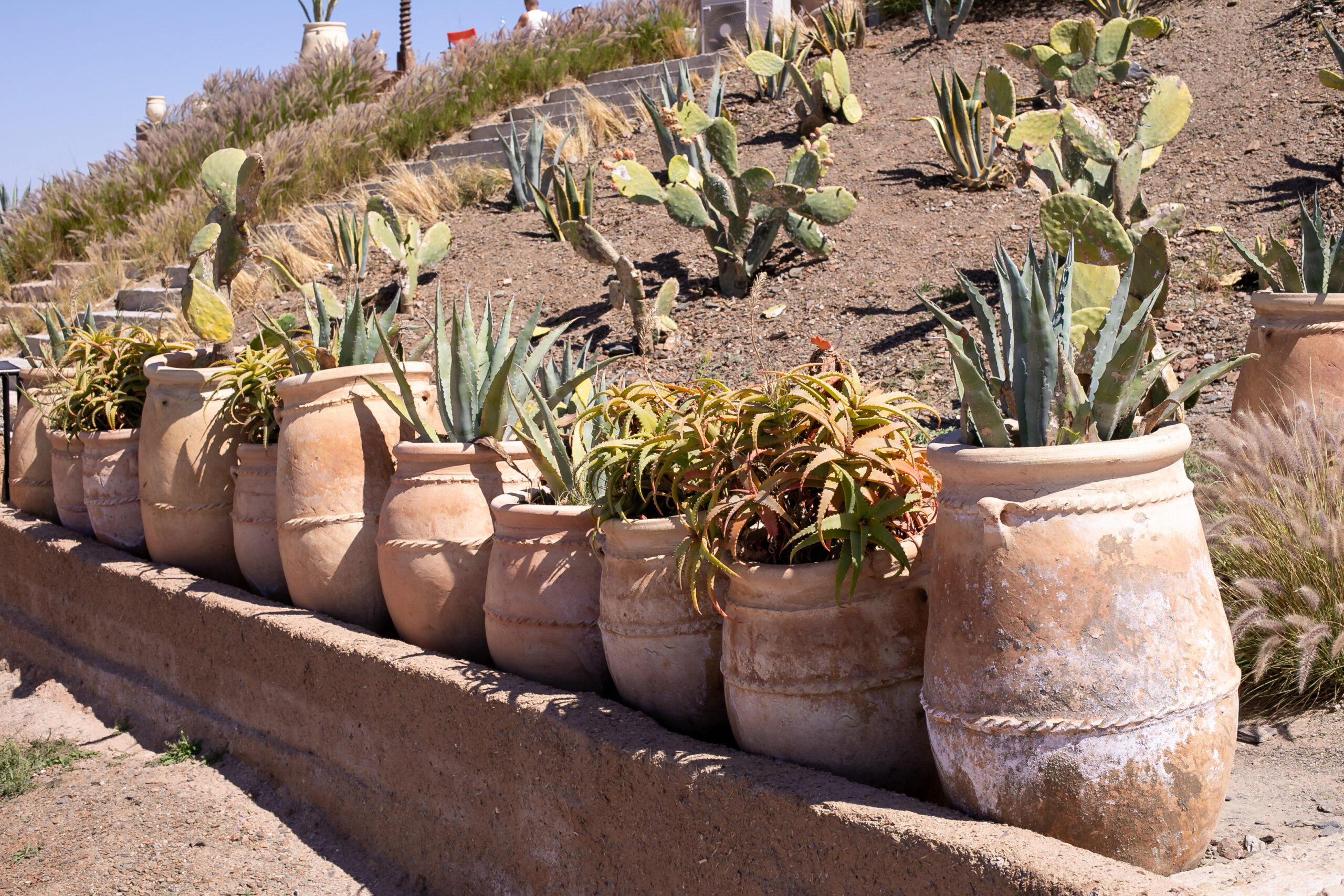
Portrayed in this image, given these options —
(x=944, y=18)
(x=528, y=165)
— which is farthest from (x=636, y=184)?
(x=944, y=18)

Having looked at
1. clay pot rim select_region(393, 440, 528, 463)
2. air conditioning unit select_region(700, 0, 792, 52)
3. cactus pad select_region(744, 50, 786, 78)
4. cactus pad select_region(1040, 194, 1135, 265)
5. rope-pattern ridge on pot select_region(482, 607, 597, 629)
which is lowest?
rope-pattern ridge on pot select_region(482, 607, 597, 629)

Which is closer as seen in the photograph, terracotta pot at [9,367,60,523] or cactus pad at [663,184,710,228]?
terracotta pot at [9,367,60,523]

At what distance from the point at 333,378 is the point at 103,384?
1583 mm

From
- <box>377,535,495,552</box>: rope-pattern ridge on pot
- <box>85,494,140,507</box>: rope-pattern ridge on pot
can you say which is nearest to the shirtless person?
<box>85,494,140,507</box>: rope-pattern ridge on pot

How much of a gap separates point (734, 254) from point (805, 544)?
5.10 meters

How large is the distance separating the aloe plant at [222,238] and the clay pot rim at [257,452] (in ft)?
1.85

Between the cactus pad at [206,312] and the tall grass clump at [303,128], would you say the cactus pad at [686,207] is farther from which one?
the tall grass clump at [303,128]

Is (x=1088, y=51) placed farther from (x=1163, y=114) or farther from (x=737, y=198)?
(x=737, y=198)

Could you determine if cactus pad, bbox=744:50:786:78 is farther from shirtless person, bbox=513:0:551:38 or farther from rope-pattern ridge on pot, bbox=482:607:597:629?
rope-pattern ridge on pot, bbox=482:607:597:629

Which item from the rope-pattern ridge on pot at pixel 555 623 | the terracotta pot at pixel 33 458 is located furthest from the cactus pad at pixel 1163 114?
the terracotta pot at pixel 33 458

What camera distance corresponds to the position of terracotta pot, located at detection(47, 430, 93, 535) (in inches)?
174

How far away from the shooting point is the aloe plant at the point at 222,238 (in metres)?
3.81

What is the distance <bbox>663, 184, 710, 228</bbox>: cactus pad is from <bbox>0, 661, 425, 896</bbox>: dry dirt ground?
415 centimetres

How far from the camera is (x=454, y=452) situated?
9.27ft
